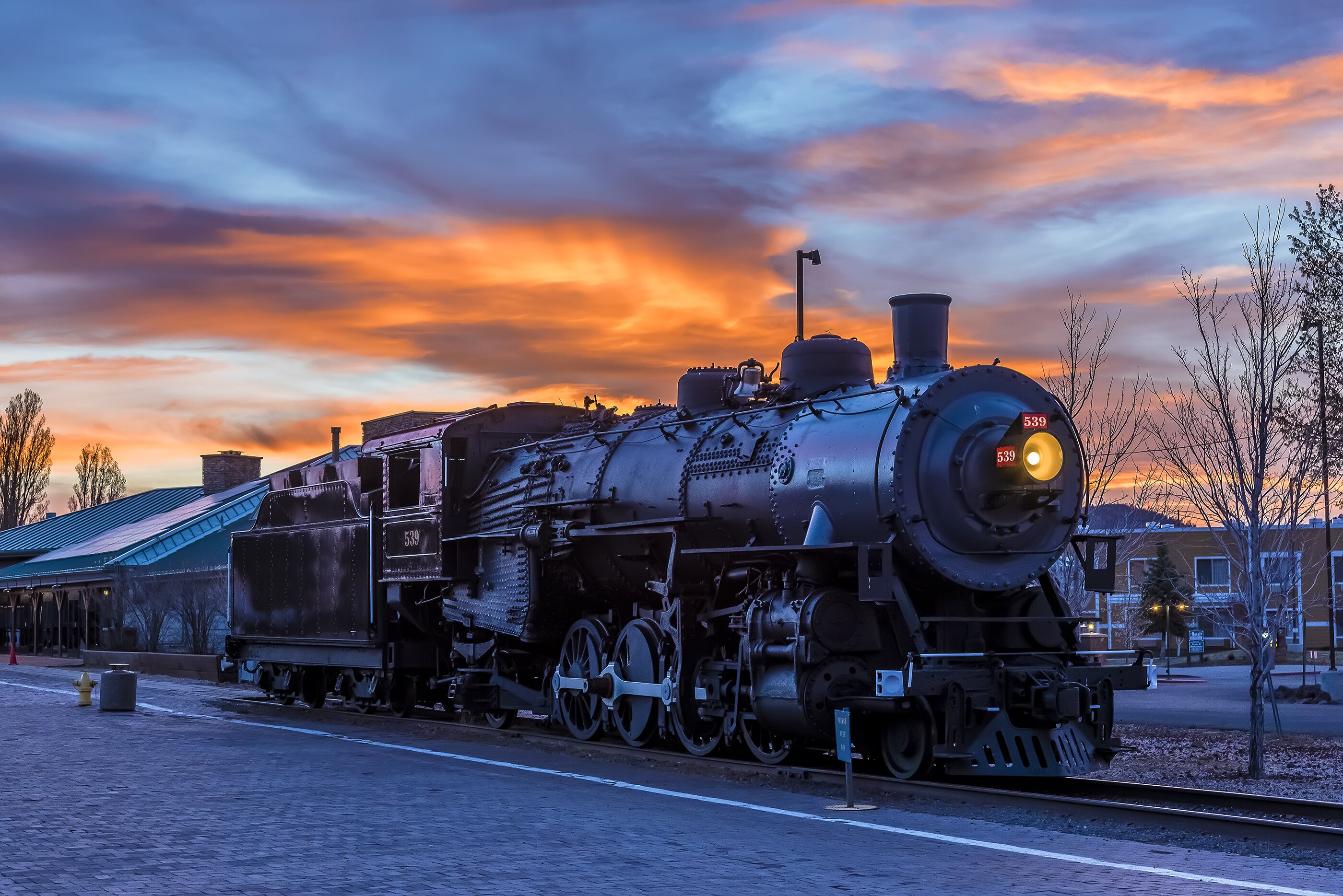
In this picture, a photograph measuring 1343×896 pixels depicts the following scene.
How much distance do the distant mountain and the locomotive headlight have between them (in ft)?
28.7

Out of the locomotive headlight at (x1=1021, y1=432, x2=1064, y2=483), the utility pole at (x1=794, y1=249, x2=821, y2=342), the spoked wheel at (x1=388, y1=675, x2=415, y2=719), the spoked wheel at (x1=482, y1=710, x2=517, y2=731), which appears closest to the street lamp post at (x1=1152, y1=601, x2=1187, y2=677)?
the utility pole at (x1=794, y1=249, x2=821, y2=342)

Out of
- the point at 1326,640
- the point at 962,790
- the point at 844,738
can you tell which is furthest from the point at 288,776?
the point at 1326,640

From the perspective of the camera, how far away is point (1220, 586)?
39.6 metres

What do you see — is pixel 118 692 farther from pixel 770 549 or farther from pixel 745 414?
pixel 770 549

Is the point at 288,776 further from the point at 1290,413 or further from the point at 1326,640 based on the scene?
the point at 1326,640

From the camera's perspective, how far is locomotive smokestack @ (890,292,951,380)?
1336 centimetres

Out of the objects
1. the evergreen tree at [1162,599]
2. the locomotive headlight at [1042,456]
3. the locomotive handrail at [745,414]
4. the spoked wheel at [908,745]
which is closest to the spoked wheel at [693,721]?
the spoked wheel at [908,745]

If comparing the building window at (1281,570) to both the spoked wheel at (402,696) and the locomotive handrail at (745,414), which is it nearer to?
the locomotive handrail at (745,414)

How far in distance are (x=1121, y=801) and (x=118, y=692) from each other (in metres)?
16.6

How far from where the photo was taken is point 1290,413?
18.0 meters

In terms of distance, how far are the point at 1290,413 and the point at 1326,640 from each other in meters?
59.8

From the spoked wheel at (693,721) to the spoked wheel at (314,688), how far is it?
31.1ft

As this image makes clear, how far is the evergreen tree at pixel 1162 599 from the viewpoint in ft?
177

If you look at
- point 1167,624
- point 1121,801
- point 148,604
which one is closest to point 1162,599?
point 1167,624
